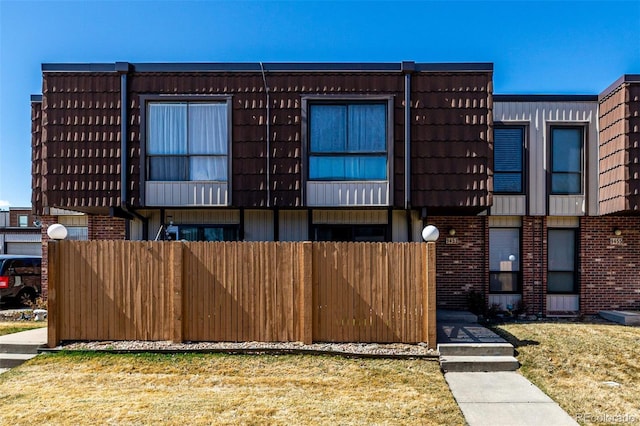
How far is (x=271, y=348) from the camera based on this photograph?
650 centimetres

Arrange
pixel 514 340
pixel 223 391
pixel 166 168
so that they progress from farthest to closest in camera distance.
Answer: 1. pixel 166 168
2. pixel 514 340
3. pixel 223 391

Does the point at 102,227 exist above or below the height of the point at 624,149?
below

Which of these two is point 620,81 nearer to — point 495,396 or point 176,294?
point 495,396

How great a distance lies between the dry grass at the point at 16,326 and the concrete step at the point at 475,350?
819 centimetres

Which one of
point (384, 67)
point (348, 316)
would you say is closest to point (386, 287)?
point (348, 316)

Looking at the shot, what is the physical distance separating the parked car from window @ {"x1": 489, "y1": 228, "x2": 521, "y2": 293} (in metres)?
12.6

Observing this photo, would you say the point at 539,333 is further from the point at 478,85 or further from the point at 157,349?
the point at 157,349

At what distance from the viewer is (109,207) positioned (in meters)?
8.48

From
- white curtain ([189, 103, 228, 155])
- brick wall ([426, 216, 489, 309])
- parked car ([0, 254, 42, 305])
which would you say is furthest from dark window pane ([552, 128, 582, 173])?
parked car ([0, 254, 42, 305])

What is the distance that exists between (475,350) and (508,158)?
5.55m

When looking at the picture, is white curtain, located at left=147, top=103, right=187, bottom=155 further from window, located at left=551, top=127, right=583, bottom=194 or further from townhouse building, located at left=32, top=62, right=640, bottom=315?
window, located at left=551, top=127, right=583, bottom=194

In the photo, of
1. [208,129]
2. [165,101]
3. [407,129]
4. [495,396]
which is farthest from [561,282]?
[165,101]

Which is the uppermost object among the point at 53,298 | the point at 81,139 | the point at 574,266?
the point at 81,139

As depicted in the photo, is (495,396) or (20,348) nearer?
(495,396)
